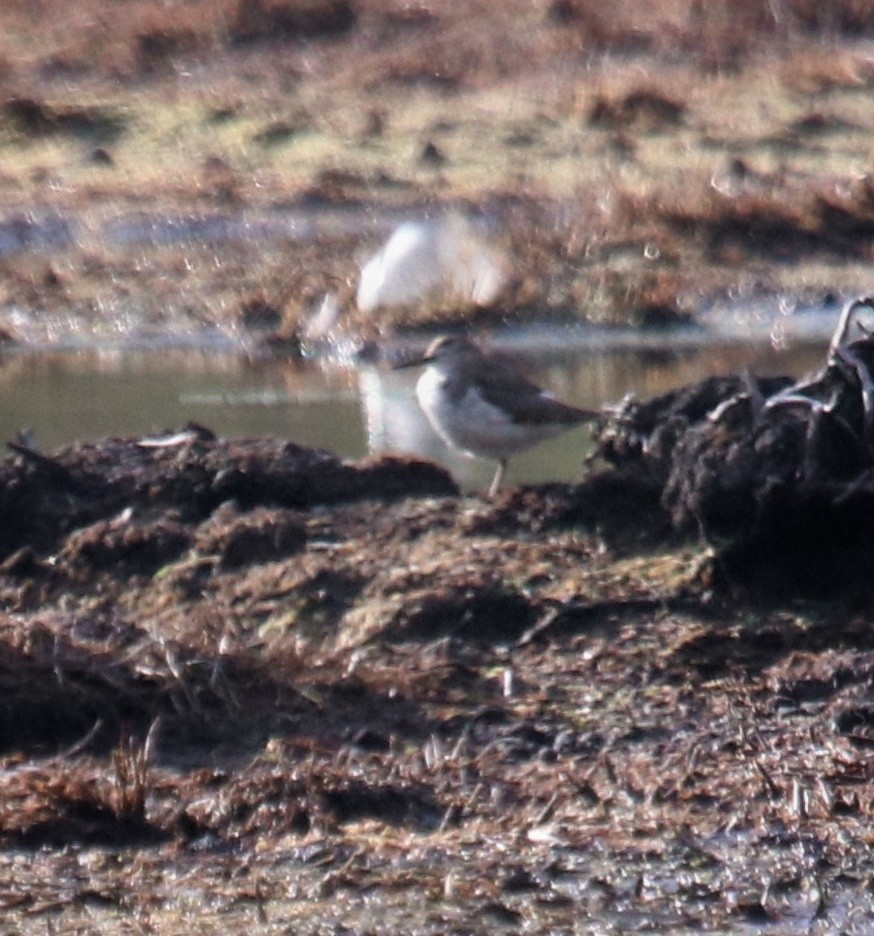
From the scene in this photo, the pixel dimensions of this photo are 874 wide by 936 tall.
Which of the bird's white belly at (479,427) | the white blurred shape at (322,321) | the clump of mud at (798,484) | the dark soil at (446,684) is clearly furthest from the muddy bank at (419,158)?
the clump of mud at (798,484)

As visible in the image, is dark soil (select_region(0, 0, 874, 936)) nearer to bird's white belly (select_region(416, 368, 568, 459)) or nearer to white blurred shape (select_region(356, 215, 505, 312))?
bird's white belly (select_region(416, 368, 568, 459))

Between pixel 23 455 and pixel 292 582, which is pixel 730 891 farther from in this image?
pixel 23 455

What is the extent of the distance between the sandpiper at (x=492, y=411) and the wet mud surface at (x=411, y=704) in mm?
1096

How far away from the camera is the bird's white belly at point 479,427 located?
8.90m

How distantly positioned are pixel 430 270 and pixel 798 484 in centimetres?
859

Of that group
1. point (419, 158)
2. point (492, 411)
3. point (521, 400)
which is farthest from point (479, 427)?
point (419, 158)

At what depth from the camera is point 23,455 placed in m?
7.56

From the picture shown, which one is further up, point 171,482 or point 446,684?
point 171,482

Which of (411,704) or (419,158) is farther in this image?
(419,158)

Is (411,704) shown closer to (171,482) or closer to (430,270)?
(171,482)

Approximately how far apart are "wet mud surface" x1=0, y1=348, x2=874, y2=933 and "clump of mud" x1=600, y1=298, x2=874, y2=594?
6 cm

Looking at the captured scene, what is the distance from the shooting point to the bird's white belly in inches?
350

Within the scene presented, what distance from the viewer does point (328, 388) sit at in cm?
1257

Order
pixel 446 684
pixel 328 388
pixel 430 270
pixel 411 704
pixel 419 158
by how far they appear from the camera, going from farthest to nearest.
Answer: pixel 419 158
pixel 430 270
pixel 328 388
pixel 446 684
pixel 411 704
